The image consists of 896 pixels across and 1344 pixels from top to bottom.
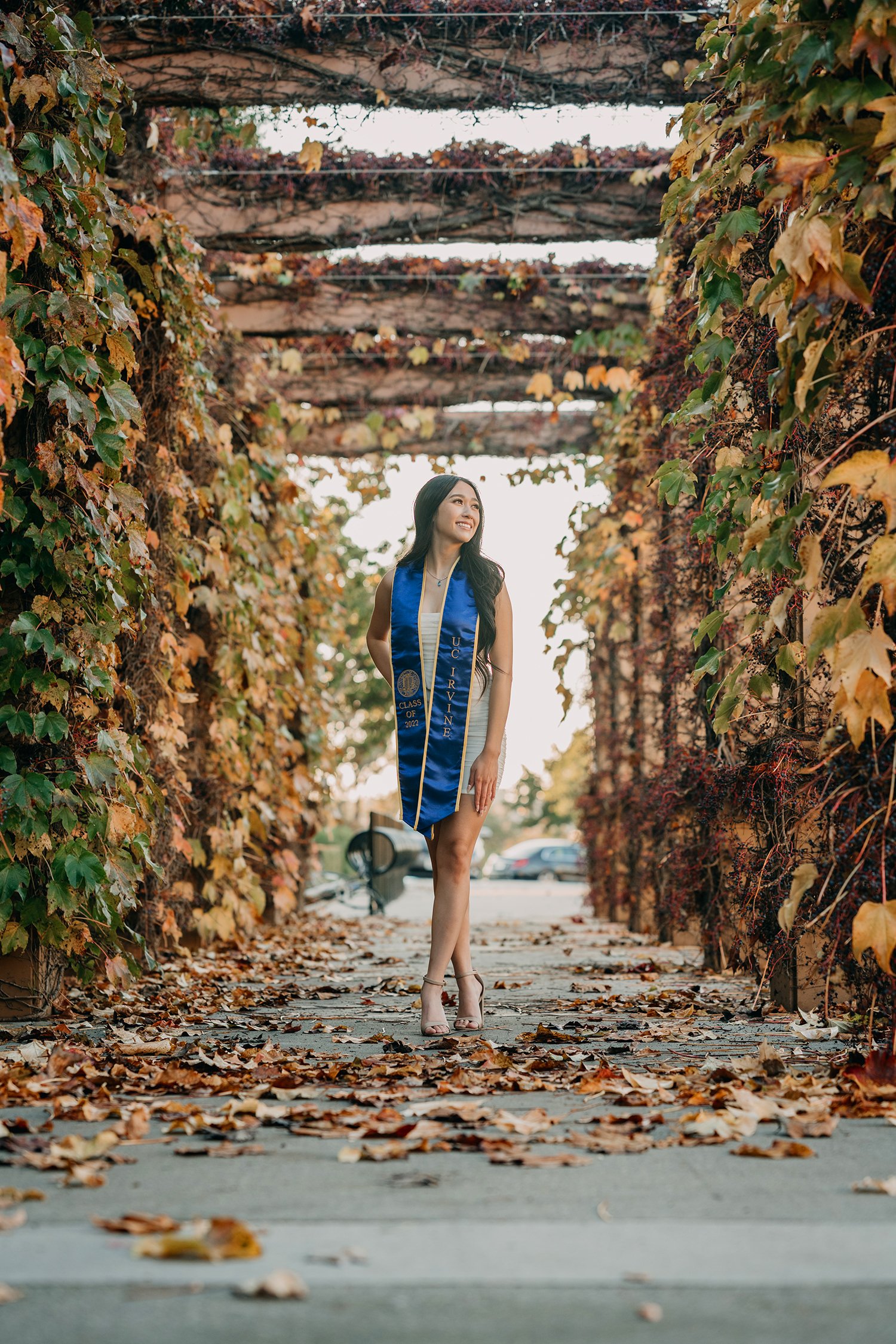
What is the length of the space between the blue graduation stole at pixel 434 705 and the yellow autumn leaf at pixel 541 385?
5526mm

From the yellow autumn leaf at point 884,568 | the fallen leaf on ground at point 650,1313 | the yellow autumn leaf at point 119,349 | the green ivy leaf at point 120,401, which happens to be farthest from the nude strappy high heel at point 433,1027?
the fallen leaf on ground at point 650,1313

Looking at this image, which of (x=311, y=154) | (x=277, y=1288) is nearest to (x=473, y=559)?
(x=277, y=1288)

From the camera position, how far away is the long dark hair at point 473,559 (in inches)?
178

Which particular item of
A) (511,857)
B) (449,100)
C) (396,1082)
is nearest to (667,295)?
(449,100)

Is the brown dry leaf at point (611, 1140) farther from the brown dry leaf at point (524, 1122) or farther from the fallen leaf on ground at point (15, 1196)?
the fallen leaf on ground at point (15, 1196)

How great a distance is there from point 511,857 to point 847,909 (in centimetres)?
2960

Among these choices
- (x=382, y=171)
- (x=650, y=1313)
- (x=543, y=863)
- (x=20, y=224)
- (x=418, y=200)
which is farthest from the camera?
(x=543, y=863)

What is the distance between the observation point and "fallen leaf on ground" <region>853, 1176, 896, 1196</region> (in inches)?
92.4

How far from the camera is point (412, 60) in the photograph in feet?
21.3

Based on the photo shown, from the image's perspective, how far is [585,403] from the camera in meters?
11.2

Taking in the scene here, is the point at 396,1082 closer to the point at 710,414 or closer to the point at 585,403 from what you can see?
the point at 710,414

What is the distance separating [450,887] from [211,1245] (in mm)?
2392

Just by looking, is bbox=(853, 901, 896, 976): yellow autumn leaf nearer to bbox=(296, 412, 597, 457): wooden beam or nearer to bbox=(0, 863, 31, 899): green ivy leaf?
bbox=(0, 863, 31, 899): green ivy leaf

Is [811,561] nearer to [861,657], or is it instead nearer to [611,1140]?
[861,657]
